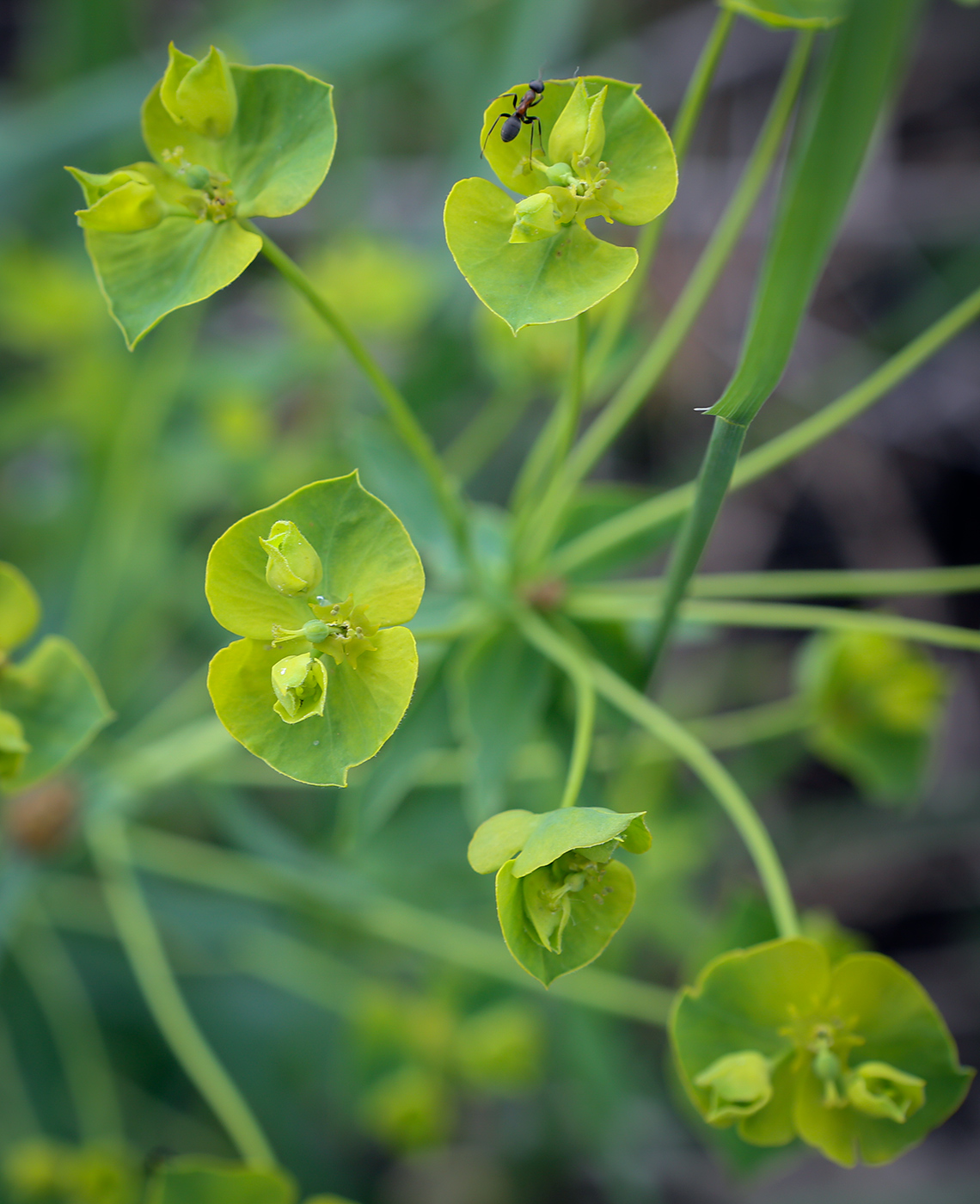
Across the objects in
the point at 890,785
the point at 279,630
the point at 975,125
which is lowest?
the point at 279,630

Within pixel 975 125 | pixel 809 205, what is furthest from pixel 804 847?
pixel 975 125

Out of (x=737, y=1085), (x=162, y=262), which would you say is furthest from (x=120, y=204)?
(x=737, y=1085)

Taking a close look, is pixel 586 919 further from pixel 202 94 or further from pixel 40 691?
pixel 202 94

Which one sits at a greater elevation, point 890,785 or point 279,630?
point 890,785

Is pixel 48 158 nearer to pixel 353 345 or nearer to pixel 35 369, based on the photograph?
pixel 35 369

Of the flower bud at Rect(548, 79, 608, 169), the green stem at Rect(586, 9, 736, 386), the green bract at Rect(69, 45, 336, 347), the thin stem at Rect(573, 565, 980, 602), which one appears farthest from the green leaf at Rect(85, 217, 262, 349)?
the thin stem at Rect(573, 565, 980, 602)

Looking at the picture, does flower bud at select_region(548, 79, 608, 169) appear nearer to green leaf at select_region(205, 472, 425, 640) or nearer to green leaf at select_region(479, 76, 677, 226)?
green leaf at select_region(479, 76, 677, 226)
